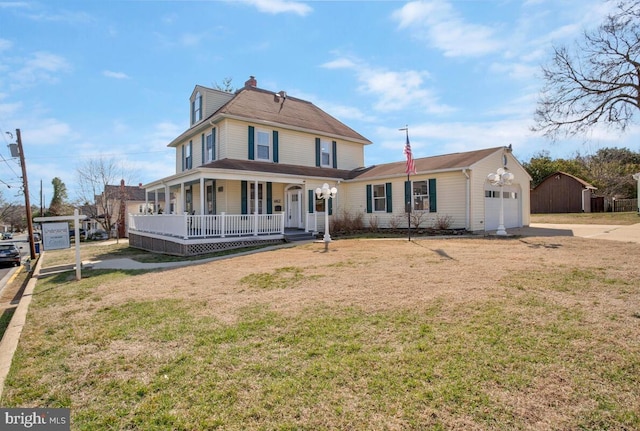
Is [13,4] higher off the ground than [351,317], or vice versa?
[13,4]

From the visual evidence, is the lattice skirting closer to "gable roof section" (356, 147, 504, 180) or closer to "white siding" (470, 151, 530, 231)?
"gable roof section" (356, 147, 504, 180)

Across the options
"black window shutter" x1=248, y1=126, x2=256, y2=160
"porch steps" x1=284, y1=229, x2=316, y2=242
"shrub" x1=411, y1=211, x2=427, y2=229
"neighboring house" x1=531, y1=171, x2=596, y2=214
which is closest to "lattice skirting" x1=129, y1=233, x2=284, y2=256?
"porch steps" x1=284, y1=229, x2=316, y2=242

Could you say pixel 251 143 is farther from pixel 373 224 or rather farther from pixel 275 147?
pixel 373 224

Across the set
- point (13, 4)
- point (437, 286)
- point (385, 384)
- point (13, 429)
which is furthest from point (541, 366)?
point (13, 4)

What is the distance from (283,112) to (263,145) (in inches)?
113

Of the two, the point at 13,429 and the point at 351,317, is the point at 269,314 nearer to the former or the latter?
the point at 351,317

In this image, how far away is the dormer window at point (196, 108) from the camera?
19541mm

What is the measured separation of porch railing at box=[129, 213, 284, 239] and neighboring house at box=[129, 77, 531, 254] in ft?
0.13

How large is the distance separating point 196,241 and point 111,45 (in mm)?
7561

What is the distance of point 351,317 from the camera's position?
184 inches

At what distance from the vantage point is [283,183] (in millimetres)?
17203

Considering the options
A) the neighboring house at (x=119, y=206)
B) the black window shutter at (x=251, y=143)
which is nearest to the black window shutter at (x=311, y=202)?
the black window shutter at (x=251, y=143)

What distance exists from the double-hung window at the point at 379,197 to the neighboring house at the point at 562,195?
25.2 metres

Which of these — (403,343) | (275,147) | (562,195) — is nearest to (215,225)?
(275,147)
